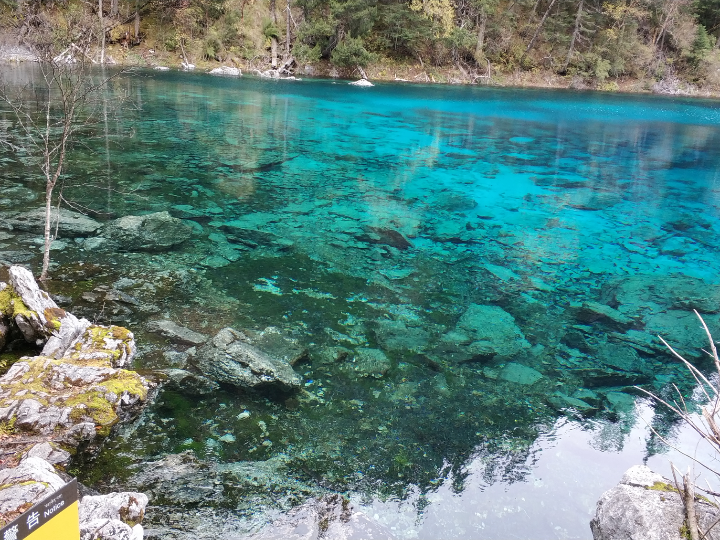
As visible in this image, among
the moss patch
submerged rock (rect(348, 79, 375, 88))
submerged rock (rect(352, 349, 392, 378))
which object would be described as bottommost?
submerged rock (rect(352, 349, 392, 378))

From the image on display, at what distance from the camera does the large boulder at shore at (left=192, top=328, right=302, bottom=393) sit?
5.44m

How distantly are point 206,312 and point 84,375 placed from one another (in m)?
2.27

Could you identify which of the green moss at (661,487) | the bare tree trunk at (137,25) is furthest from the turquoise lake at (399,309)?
the bare tree trunk at (137,25)

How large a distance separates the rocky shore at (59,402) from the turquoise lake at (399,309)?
0.26 metres

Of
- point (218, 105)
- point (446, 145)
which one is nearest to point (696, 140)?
point (446, 145)

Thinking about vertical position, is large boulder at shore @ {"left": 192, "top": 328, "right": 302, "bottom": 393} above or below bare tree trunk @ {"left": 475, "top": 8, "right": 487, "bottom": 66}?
below

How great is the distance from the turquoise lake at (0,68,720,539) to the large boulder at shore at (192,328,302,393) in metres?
0.21

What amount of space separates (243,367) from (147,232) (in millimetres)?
4882

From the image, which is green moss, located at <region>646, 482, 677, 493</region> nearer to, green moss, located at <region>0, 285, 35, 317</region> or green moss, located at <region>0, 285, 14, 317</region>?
green moss, located at <region>0, 285, 35, 317</region>

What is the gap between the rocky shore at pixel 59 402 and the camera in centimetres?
295

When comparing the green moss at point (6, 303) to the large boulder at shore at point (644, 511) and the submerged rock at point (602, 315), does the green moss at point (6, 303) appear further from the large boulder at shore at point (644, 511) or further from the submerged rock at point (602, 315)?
the submerged rock at point (602, 315)

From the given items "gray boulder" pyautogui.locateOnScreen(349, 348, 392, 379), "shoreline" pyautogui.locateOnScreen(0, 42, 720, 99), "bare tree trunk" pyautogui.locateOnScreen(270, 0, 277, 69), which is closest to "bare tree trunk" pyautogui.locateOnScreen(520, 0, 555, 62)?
"shoreline" pyautogui.locateOnScreen(0, 42, 720, 99)

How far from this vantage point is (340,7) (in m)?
39.5

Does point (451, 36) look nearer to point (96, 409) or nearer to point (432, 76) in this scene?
point (432, 76)
